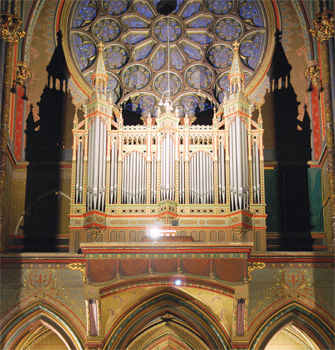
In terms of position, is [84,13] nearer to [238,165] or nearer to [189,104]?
[189,104]

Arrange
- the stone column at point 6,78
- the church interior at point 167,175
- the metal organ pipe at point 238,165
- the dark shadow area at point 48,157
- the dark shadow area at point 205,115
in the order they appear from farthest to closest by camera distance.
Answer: the dark shadow area at point 205,115 → the dark shadow area at point 48,157 → the metal organ pipe at point 238,165 → the stone column at point 6,78 → the church interior at point 167,175

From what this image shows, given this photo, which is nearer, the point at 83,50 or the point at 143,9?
the point at 83,50

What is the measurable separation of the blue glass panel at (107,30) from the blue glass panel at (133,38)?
0.93 ft

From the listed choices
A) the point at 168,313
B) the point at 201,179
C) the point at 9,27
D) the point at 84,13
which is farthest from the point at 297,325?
the point at 84,13

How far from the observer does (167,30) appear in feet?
71.2

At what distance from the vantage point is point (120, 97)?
69.8ft

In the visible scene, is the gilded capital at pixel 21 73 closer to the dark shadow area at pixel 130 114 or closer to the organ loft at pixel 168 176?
the organ loft at pixel 168 176

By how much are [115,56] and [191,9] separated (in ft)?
8.98

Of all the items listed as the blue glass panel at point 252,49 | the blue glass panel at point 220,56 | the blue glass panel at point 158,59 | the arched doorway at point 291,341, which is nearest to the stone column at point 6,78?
the blue glass panel at point 158,59

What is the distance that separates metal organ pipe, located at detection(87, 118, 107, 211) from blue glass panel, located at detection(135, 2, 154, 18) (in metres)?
4.52

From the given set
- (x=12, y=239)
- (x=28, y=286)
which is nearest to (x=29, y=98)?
Result: (x=12, y=239)

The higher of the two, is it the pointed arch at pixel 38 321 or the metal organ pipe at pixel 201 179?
the metal organ pipe at pixel 201 179

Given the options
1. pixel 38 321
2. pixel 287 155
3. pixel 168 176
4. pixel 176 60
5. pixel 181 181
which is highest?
pixel 176 60

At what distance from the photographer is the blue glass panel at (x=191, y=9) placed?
71.2 feet
